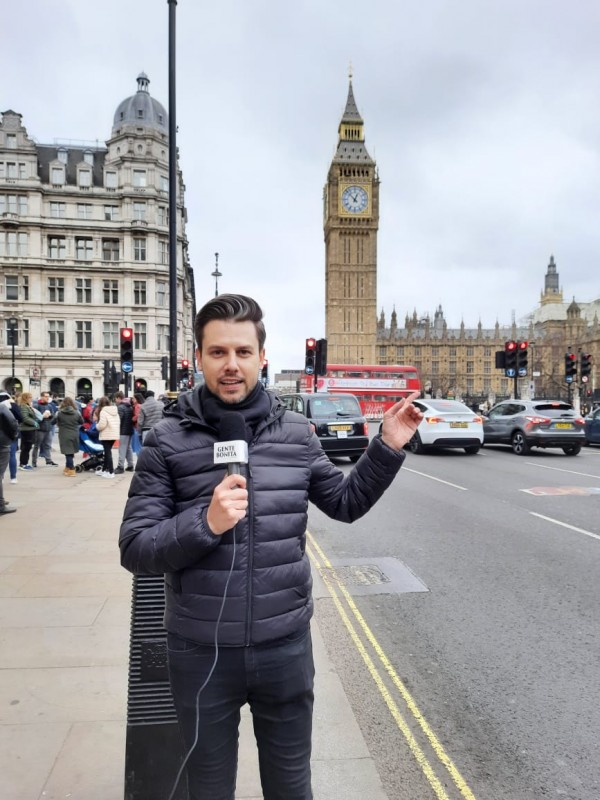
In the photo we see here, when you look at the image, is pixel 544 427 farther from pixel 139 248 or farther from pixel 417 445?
pixel 139 248

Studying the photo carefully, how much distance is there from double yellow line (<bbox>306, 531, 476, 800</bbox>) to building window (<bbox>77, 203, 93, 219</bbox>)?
1905 inches

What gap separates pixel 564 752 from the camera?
2754mm

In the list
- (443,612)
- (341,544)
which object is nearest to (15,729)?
(443,612)

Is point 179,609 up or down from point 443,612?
up

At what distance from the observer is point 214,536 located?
1562mm

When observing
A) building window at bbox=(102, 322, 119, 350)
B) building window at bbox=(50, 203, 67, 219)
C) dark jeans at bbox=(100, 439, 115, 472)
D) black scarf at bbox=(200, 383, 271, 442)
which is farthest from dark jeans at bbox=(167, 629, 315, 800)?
building window at bbox=(50, 203, 67, 219)

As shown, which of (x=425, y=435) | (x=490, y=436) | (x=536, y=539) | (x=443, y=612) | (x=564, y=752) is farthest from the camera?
(x=490, y=436)

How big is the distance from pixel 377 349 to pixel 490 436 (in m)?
95.1

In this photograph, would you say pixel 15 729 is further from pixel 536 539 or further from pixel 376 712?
pixel 536 539

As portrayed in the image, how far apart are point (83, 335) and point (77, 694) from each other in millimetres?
47113

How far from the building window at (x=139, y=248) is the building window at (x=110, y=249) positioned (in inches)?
64.6

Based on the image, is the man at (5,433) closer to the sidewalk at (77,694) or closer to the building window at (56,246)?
the sidewalk at (77,694)

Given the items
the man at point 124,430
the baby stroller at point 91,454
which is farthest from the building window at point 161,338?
the man at point 124,430

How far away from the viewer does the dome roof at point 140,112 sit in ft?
160
